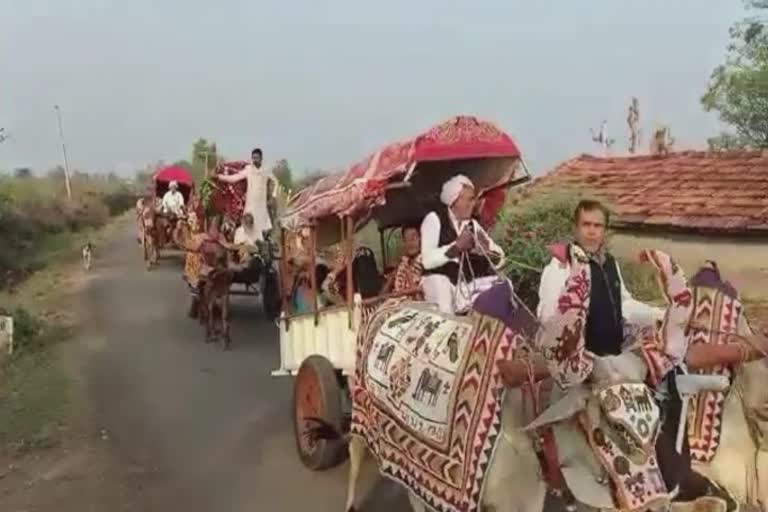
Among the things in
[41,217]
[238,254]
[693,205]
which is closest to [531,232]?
[693,205]

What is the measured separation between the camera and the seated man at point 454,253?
6.91 m

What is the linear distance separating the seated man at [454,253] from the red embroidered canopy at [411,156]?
16.0 inches

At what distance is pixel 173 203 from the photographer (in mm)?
22688

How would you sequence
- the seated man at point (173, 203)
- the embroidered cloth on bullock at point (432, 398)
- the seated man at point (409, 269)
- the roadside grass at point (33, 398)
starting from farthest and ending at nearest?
the seated man at point (173, 203), the roadside grass at point (33, 398), the seated man at point (409, 269), the embroidered cloth on bullock at point (432, 398)

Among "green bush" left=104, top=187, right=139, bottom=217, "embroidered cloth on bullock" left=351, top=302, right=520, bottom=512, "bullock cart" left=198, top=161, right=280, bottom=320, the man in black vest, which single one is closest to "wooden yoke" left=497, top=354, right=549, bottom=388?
"embroidered cloth on bullock" left=351, top=302, right=520, bottom=512

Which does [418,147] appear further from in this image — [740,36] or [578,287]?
[740,36]

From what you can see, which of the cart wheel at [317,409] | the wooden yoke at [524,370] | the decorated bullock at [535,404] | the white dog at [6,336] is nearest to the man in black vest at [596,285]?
the decorated bullock at [535,404]

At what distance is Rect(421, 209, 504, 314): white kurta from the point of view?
22.6 feet

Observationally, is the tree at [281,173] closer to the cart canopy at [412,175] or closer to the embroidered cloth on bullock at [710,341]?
the cart canopy at [412,175]

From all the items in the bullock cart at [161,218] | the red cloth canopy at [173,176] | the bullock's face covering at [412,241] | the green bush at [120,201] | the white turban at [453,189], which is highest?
the white turban at [453,189]

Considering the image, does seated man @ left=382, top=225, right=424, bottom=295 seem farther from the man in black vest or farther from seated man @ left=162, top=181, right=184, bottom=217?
seated man @ left=162, top=181, right=184, bottom=217

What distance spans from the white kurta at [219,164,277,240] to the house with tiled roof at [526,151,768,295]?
489 cm

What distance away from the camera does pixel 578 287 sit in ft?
15.9

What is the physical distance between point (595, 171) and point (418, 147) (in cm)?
1280
